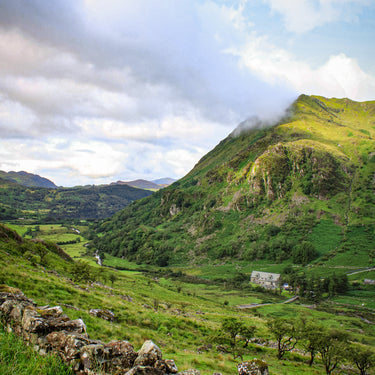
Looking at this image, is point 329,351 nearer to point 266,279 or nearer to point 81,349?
point 81,349

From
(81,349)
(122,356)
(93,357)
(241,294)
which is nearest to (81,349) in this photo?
(81,349)

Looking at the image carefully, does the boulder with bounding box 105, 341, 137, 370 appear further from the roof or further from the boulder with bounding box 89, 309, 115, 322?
the roof

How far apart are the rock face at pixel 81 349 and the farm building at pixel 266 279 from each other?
144920 mm

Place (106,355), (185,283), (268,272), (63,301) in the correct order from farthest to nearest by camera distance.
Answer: (268,272) < (185,283) < (63,301) < (106,355)

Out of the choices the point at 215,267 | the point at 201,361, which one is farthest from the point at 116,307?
A: the point at 215,267

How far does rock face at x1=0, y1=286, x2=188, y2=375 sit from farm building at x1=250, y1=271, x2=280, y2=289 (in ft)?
475

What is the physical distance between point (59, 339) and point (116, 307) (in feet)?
69.8

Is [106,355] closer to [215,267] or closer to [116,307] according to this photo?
[116,307]

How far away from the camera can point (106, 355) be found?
29.0 ft

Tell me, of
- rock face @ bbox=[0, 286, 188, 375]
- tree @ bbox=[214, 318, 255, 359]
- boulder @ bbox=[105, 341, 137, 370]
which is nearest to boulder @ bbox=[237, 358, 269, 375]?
rock face @ bbox=[0, 286, 188, 375]

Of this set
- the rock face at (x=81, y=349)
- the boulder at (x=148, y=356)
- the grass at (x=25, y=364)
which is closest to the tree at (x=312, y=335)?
the rock face at (x=81, y=349)

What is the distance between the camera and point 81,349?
8172 mm

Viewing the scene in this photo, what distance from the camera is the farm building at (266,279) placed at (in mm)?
136125

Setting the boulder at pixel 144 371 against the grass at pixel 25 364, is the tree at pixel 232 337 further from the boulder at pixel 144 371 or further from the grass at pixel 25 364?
the grass at pixel 25 364
